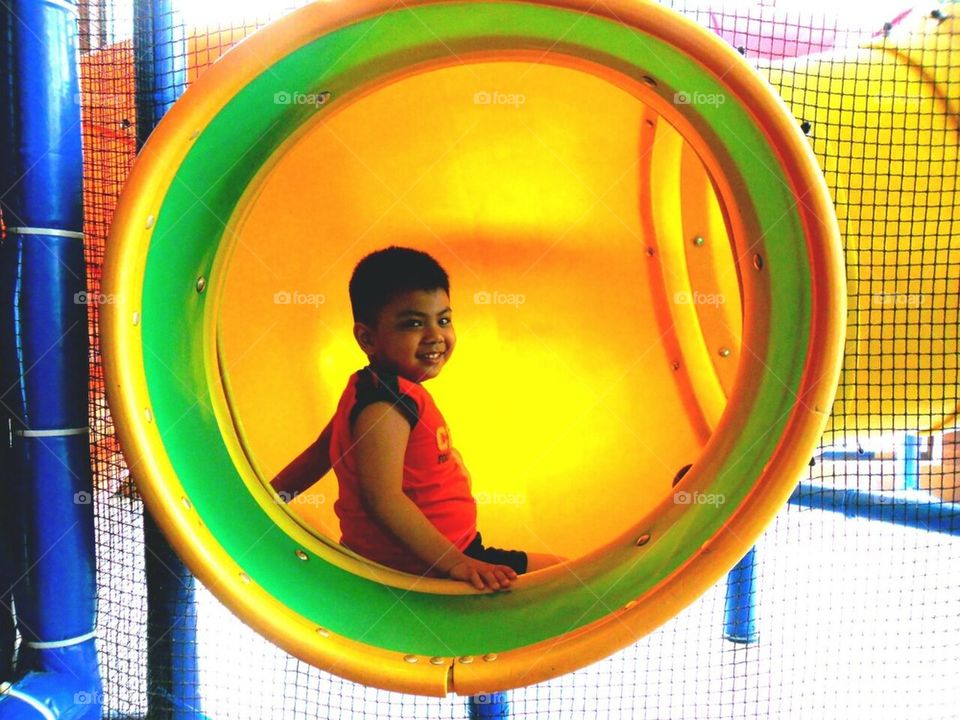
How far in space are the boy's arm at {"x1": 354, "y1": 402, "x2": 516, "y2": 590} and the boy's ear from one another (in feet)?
0.55

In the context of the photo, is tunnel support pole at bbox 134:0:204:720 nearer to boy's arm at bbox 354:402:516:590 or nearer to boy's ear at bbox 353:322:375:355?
boy's arm at bbox 354:402:516:590

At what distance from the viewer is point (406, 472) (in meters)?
1.59

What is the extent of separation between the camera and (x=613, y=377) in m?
1.79

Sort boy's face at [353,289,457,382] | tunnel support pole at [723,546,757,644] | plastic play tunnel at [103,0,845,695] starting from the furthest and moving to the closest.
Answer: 1. tunnel support pole at [723,546,757,644]
2. boy's face at [353,289,457,382]
3. plastic play tunnel at [103,0,845,695]

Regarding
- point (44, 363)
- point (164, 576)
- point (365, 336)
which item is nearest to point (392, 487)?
point (365, 336)

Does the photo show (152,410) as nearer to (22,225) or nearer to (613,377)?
(22,225)

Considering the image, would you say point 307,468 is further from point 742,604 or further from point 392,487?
point 742,604

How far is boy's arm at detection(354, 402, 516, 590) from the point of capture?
58.2 inches

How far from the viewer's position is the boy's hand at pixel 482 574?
1.40 m

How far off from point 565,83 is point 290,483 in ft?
3.45

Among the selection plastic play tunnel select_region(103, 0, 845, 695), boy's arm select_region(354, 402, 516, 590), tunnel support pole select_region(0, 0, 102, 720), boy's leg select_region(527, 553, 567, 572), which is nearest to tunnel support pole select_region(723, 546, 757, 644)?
plastic play tunnel select_region(103, 0, 845, 695)

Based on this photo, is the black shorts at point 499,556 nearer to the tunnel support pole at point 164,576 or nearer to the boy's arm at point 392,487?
the boy's arm at point 392,487

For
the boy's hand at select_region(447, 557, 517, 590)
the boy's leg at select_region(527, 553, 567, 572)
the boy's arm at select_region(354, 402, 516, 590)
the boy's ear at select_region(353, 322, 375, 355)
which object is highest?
the boy's ear at select_region(353, 322, 375, 355)

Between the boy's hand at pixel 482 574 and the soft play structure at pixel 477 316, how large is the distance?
4cm
